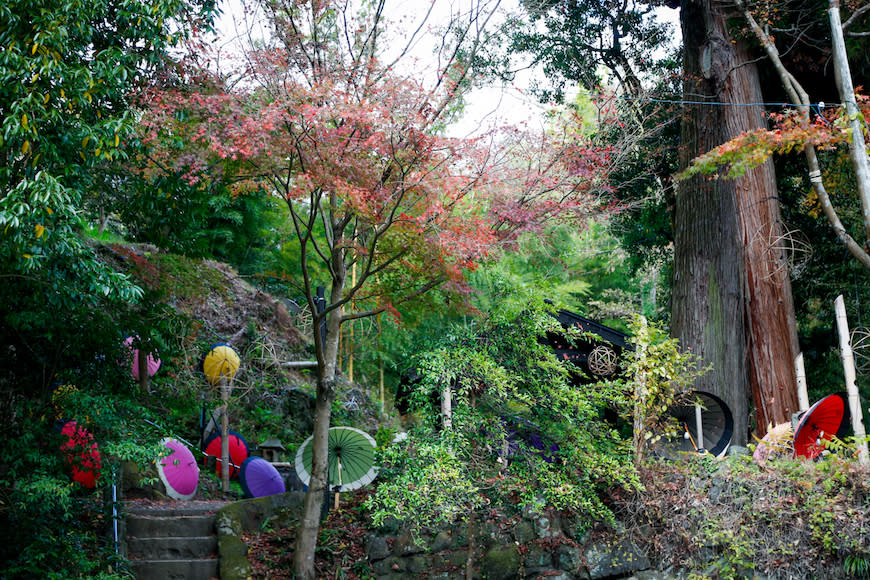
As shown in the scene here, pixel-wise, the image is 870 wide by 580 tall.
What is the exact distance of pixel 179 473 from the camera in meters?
9.82

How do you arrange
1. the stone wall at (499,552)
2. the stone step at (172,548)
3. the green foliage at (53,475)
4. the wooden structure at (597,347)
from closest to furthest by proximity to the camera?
the green foliage at (53,475)
the stone wall at (499,552)
the stone step at (172,548)
the wooden structure at (597,347)

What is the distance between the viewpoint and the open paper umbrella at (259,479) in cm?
966

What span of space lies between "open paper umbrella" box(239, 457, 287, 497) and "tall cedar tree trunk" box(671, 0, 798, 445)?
6284 mm

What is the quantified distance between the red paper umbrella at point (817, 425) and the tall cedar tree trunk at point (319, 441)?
5508mm

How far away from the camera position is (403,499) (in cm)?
726

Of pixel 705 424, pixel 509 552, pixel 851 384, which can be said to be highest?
pixel 851 384

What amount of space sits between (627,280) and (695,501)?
1497cm

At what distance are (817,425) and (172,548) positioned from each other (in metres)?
7.95

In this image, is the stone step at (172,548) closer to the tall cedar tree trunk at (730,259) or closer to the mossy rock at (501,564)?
the mossy rock at (501,564)

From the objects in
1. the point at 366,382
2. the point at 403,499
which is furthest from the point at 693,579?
the point at 366,382

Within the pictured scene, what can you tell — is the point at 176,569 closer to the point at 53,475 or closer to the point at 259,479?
the point at 259,479

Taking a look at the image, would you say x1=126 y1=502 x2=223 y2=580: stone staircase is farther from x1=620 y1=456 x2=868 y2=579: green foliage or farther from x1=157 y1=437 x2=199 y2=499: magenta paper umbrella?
x1=620 y1=456 x2=868 y2=579: green foliage

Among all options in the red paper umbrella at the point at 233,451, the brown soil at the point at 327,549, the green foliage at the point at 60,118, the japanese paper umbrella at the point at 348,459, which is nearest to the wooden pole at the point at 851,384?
the japanese paper umbrella at the point at 348,459

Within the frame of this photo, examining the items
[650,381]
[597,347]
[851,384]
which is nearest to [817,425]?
[851,384]
